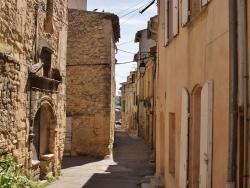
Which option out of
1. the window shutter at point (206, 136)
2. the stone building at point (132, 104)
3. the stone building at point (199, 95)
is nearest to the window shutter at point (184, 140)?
the stone building at point (199, 95)

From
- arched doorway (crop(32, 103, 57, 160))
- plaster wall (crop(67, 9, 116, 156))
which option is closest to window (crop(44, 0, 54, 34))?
arched doorway (crop(32, 103, 57, 160))

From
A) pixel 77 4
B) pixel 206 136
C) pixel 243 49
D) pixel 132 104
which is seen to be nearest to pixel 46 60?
pixel 206 136

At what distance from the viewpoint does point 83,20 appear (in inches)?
755

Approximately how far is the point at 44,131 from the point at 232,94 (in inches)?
339

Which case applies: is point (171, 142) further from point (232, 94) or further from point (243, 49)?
point (243, 49)

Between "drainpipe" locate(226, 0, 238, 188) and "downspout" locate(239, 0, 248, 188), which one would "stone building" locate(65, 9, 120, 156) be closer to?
"drainpipe" locate(226, 0, 238, 188)

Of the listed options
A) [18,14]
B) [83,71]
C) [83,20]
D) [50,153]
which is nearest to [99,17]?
[83,20]

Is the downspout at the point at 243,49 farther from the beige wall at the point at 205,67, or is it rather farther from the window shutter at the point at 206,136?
the window shutter at the point at 206,136

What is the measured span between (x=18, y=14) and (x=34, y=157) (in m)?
4.20

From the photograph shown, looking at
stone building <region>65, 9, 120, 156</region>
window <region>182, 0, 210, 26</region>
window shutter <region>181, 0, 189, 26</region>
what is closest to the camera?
window <region>182, 0, 210, 26</region>

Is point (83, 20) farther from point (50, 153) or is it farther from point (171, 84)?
point (171, 84)

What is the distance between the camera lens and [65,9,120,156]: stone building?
18.7 meters

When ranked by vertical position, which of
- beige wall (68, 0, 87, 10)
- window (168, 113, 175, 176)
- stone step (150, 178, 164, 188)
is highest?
beige wall (68, 0, 87, 10)

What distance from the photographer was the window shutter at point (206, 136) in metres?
5.08
